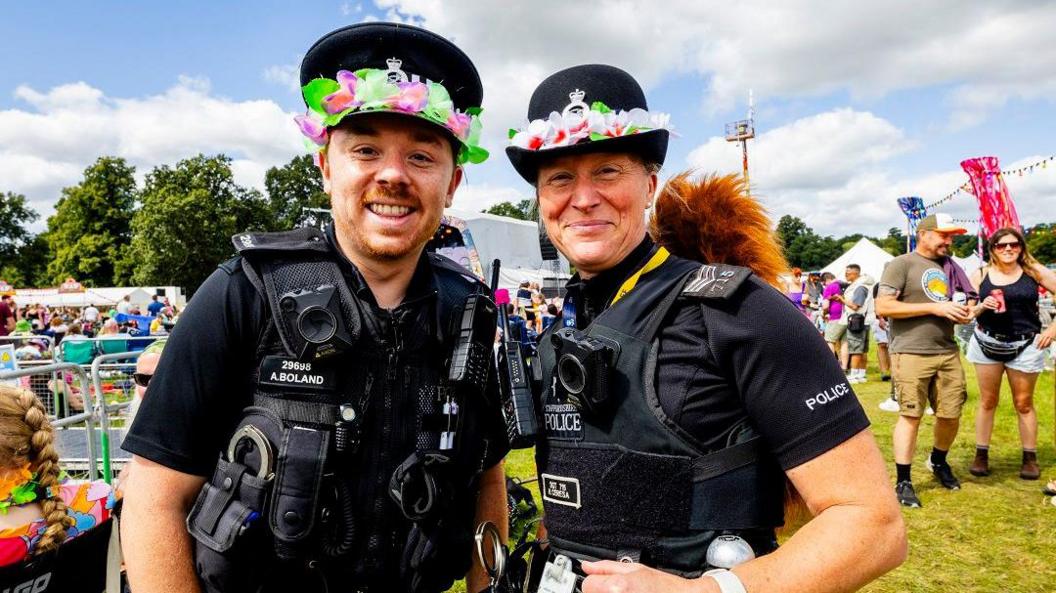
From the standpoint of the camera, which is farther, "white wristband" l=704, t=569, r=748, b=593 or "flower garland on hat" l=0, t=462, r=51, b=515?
"flower garland on hat" l=0, t=462, r=51, b=515

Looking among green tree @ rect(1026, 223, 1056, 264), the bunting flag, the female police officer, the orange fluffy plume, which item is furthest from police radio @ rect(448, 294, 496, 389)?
green tree @ rect(1026, 223, 1056, 264)

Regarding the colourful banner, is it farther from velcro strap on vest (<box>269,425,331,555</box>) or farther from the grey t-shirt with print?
velcro strap on vest (<box>269,425,331,555</box>)

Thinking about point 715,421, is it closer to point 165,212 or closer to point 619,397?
point 619,397

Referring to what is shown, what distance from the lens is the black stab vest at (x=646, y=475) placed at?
156 cm

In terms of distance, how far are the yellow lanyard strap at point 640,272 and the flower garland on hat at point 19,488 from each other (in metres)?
2.81

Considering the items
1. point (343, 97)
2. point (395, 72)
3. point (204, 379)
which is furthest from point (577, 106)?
point (204, 379)

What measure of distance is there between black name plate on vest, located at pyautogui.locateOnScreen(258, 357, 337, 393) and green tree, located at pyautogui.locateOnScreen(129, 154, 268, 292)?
4524cm

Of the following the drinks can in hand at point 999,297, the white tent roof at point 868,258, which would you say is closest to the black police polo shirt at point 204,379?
the drinks can in hand at point 999,297

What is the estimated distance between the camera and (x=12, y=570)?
2533 mm

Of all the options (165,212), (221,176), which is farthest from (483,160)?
(221,176)

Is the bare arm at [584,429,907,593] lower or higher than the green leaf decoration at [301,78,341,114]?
lower

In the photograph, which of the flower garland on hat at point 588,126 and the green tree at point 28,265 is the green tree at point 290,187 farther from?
the flower garland on hat at point 588,126

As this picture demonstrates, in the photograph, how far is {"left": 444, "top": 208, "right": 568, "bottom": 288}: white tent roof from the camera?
94.3ft

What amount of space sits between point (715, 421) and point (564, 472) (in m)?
0.46
